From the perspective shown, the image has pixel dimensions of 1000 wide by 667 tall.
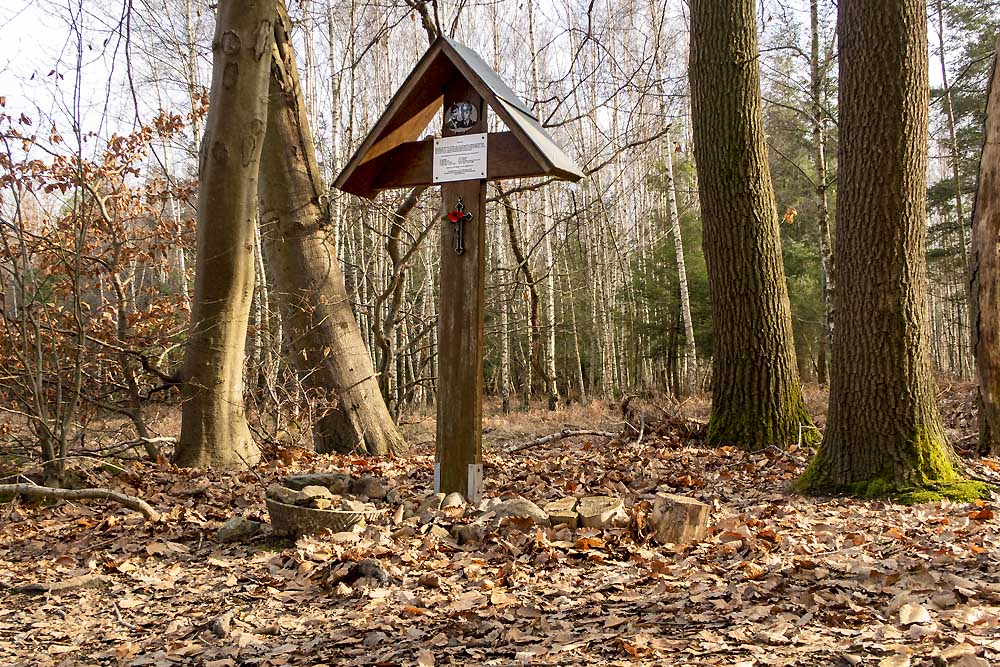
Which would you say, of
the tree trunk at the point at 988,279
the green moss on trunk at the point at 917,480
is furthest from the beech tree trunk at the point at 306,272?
the tree trunk at the point at 988,279

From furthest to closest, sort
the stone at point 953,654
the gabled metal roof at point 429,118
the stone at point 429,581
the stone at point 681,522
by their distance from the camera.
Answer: the gabled metal roof at point 429,118, the stone at point 681,522, the stone at point 429,581, the stone at point 953,654

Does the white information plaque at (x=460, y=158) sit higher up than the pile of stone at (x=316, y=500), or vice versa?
the white information plaque at (x=460, y=158)

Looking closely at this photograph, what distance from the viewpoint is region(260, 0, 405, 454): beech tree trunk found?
8008 mm

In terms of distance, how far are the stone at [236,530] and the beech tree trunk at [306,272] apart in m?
3.05

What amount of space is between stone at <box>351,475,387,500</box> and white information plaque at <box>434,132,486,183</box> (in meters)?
2.23

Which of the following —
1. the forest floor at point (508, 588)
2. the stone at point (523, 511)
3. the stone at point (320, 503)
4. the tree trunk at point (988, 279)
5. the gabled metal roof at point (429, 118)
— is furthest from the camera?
the tree trunk at point (988, 279)

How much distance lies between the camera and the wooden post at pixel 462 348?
5379 mm

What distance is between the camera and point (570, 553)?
4449mm

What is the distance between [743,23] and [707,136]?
1217 millimetres

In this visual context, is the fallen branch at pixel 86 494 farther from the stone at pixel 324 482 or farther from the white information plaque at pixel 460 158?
the white information plaque at pixel 460 158

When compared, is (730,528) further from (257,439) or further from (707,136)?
(257,439)

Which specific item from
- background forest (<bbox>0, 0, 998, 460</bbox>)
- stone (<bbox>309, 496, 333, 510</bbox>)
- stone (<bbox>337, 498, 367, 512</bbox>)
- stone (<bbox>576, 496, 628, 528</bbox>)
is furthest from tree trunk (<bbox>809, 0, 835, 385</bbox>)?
stone (<bbox>309, 496, 333, 510</bbox>)

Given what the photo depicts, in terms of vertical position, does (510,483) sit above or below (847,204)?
below

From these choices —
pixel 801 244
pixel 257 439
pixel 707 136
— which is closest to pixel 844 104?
pixel 707 136
